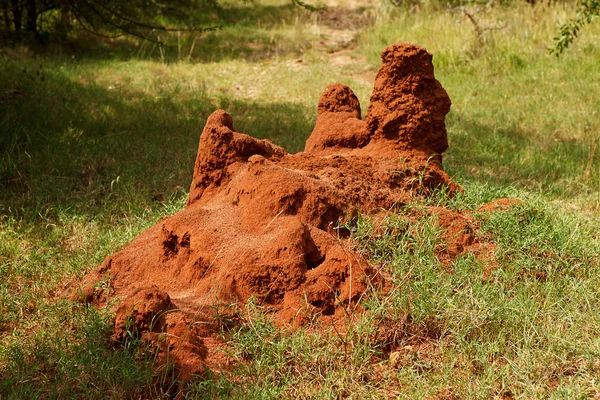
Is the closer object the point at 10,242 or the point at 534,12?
the point at 10,242

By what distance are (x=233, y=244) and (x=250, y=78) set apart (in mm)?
7288

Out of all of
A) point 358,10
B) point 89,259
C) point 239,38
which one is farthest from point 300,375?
point 358,10

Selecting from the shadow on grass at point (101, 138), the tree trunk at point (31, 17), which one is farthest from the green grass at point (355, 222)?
the tree trunk at point (31, 17)

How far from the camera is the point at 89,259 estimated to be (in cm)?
470

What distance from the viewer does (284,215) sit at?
3895 millimetres

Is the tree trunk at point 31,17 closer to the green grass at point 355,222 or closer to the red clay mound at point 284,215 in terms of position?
the green grass at point 355,222

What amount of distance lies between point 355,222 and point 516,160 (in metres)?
3.51

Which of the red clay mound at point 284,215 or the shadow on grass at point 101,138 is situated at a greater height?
the red clay mound at point 284,215

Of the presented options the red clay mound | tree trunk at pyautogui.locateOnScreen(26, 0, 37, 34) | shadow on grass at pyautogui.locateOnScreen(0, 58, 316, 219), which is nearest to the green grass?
shadow on grass at pyautogui.locateOnScreen(0, 58, 316, 219)

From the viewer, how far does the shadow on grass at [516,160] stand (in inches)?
249

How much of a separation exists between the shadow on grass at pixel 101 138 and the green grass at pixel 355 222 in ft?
0.09

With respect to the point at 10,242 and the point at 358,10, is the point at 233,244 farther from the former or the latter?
the point at 358,10

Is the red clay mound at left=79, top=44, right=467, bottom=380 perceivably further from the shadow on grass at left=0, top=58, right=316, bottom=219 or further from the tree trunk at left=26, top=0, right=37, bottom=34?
the tree trunk at left=26, top=0, right=37, bottom=34

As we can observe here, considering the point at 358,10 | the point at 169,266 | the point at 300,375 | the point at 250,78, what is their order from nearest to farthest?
1. the point at 300,375
2. the point at 169,266
3. the point at 250,78
4. the point at 358,10
